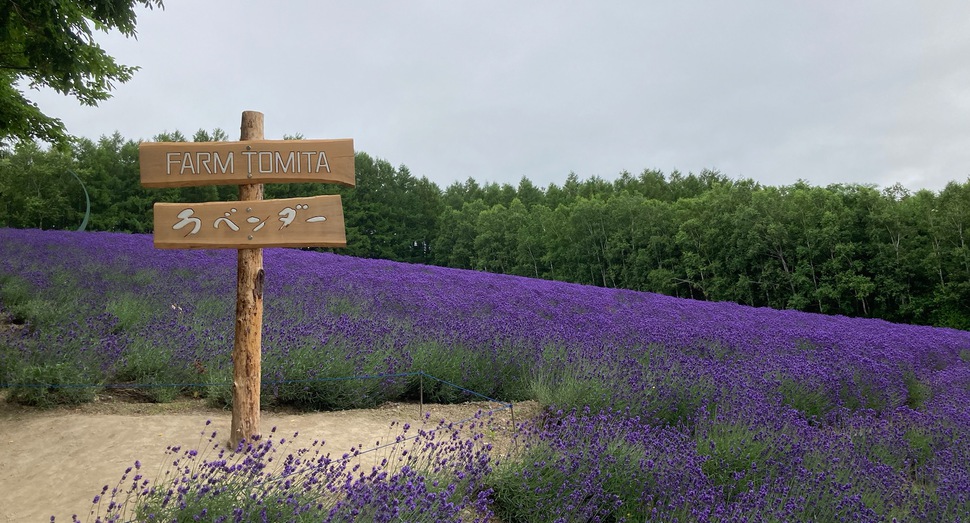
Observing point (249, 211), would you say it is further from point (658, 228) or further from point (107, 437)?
point (658, 228)

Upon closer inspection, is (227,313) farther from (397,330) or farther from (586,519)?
(586,519)

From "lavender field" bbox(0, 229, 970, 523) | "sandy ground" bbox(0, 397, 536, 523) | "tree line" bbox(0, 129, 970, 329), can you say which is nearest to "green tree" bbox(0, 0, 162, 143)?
"lavender field" bbox(0, 229, 970, 523)

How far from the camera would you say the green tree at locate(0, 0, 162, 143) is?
557 cm

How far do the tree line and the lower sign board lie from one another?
830 inches

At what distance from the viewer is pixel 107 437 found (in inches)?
151

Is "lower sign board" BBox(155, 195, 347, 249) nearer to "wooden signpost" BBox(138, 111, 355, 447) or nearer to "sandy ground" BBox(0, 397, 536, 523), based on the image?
"wooden signpost" BBox(138, 111, 355, 447)

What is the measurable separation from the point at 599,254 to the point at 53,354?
1342 inches

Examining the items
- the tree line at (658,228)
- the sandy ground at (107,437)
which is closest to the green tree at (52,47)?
the sandy ground at (107,437)

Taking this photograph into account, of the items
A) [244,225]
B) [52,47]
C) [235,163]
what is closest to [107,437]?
[244,225]

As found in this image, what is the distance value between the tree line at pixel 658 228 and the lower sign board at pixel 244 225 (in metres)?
21.1

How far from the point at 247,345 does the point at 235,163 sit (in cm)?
118

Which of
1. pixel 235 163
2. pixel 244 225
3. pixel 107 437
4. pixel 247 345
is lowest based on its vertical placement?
pixel 107 437

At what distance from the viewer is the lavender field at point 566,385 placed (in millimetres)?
3174

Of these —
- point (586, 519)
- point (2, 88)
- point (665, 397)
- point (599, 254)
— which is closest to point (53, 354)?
point (586, 519)
